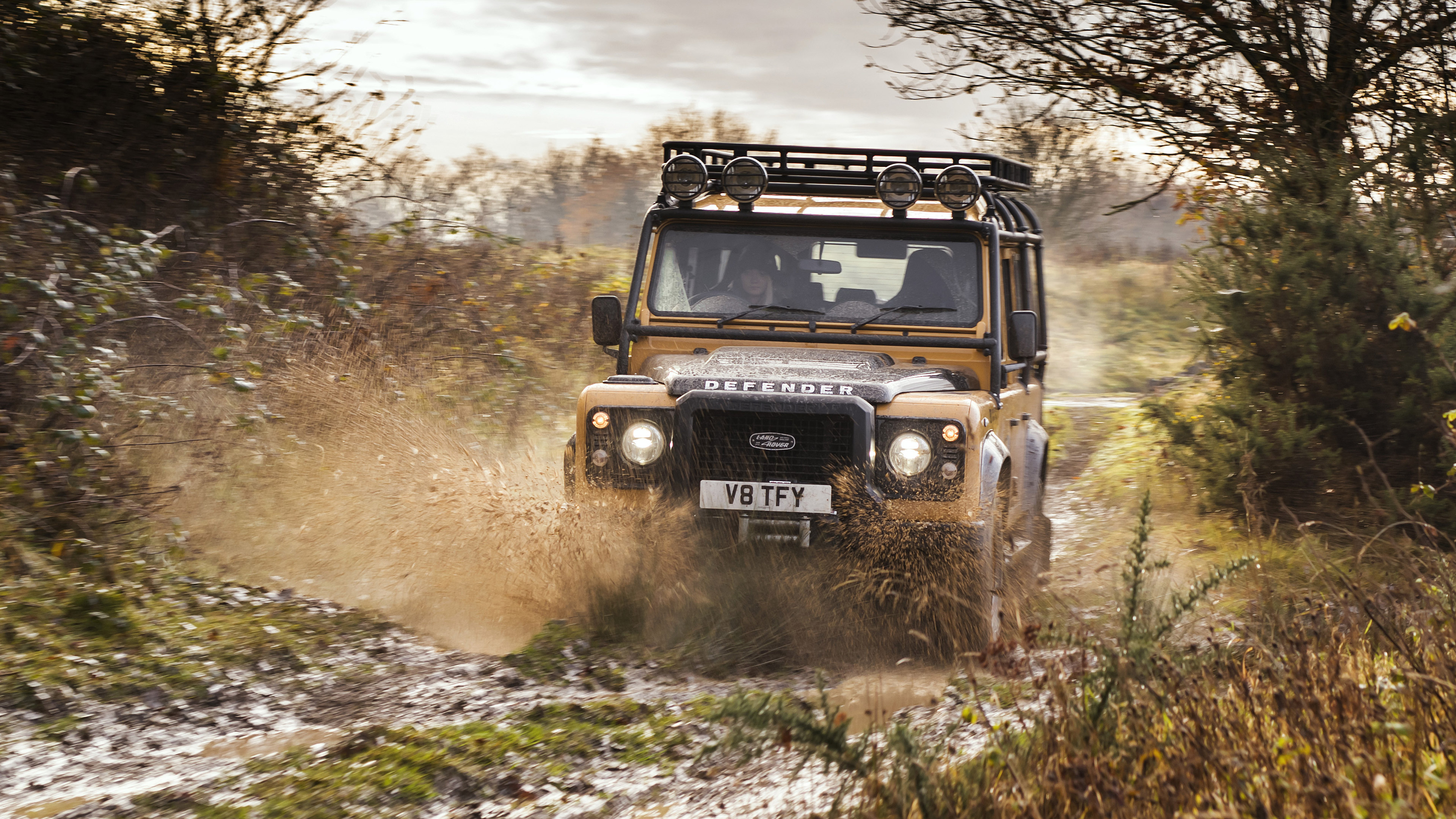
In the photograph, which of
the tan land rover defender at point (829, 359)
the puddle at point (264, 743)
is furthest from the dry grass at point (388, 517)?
the puddle at point (264, 743)

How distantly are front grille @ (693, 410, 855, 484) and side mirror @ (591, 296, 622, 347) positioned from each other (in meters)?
1.26

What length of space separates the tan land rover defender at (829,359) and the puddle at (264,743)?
4.71 feet

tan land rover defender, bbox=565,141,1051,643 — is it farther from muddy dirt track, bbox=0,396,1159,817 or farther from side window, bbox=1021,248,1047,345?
A: muddy dirt track, bbox=0,396,1159,817

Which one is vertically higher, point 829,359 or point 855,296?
point 855,296

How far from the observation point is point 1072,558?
26.5ft

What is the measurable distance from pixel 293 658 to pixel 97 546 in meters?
1.12

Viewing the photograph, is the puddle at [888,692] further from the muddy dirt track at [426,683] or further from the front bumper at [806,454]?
the front bumper at [806,454]

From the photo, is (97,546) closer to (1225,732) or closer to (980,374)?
(980,374)

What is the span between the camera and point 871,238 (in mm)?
5848

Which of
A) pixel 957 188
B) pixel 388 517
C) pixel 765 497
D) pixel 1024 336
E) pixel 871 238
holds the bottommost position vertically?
pixel 388 517

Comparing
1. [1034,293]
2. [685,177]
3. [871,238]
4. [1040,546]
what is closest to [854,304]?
[871,238]

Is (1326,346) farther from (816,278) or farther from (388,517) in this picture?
(388,517)

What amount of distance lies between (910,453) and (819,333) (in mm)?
1103

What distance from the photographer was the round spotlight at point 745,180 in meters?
5.86
